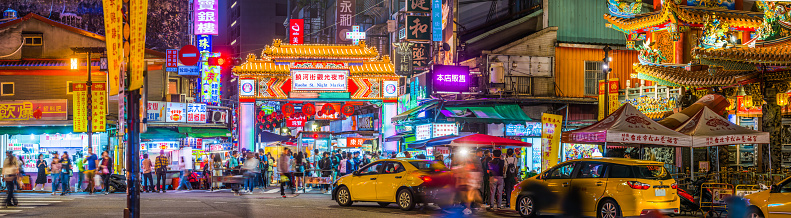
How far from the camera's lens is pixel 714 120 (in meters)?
19.5

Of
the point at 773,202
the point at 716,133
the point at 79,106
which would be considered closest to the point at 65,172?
the point at 79,106

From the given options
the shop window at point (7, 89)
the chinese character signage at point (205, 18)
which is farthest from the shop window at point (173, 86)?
the shop window at point (7, 89)

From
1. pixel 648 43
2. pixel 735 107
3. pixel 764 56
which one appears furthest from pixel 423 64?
pixel 764 56

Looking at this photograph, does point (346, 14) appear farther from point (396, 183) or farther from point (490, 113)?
point (396, 183)

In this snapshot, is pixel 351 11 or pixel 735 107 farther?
pixel 351 11

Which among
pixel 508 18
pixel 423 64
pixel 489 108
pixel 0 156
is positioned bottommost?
pixel 0 156

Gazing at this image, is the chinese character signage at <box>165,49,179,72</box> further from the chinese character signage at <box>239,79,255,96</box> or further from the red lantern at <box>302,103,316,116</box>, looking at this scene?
the red lantern at <box>302,103,316,116</box>

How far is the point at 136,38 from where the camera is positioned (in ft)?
33.7

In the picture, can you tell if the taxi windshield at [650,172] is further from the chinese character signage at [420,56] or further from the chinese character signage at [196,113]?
the chinese character signage at [196,113]

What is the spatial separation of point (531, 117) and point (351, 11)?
2020cm

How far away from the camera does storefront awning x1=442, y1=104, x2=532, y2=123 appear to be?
3017 cm

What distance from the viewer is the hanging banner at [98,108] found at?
1204 inches

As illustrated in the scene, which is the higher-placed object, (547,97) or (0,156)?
(547,97)

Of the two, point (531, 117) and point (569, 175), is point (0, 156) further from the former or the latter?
point (569, 175)
